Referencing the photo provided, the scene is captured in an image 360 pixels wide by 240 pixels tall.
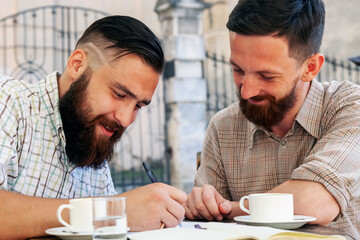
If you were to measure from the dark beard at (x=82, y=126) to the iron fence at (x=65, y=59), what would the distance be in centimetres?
458

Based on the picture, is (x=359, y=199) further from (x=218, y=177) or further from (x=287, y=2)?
(x=287, y=2)

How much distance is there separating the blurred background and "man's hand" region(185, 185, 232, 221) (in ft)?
15.8

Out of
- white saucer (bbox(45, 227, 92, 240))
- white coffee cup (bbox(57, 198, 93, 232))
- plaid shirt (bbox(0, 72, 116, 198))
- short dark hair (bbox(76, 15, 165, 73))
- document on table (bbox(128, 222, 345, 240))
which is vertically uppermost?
short dark hair (bbox(76, 15, 165, 73))

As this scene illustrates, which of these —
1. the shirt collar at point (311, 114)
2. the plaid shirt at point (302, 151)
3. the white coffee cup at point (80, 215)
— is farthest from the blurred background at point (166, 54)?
the white coffee cup at point (80, 215)

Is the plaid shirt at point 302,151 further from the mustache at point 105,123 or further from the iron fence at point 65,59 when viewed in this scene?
the iron fence at point 65,59

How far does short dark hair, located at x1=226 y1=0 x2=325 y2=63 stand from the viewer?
1709 millimetres

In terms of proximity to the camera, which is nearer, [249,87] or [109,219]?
[109,219]

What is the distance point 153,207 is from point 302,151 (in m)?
0.69

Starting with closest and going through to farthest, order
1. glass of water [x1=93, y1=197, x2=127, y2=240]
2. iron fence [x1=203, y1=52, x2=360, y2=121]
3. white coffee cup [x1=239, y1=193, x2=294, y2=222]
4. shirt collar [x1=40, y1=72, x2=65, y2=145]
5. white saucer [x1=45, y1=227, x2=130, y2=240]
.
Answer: glass of water [x1=93, y1=197, x2=127, y2=240]
white saucer [x1=45, y1=227, x2=130, y2=240]
white coffee cup [x1=239, y1=193, x2=294, y2=222]
shirt collar [x1=40, y1=72, x2=65, y2=145]
iron fence [x1=203, y1=52, x2=360, y2=121]

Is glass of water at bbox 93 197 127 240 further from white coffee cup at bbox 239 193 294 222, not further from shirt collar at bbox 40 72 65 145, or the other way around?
shirt collar at bbox 40 72 65 145

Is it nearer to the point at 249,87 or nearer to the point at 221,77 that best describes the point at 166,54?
the point at 221,77

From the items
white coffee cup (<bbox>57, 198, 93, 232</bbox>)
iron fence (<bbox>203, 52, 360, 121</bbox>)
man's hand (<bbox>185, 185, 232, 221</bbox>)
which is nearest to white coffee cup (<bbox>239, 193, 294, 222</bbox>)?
man's hand (<bbox>185, 185, 232, 221</bbox>)

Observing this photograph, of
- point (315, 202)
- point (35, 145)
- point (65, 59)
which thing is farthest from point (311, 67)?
point (65, 59)

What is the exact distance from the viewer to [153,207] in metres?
1.32
